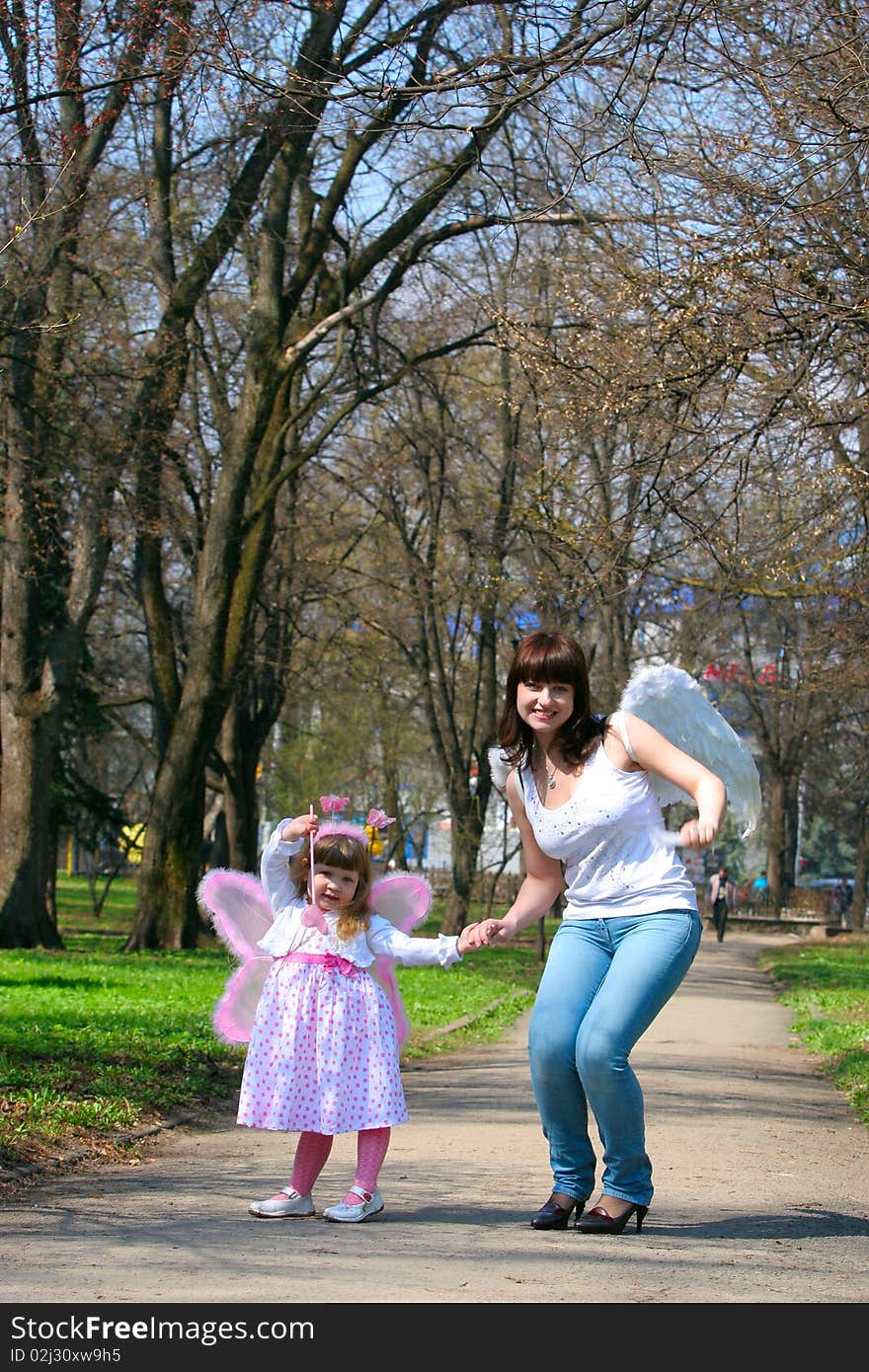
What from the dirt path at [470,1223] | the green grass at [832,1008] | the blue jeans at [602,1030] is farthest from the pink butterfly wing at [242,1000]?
the green grass at [832,1008]

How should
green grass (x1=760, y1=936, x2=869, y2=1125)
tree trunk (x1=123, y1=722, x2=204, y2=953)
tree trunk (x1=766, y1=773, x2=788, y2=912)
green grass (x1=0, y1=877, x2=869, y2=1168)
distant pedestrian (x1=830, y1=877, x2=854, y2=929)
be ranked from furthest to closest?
distant pedestrian (x1=830, y1=877, x2=854, y2=929) < tree trunk (x1=766, y1=773, x2=788, y2=912) < tree trunk (x1=123, y1=722, x2=204, y2=953) < green grass (x1=760, y1=936, x2=869, y2=1125) < green grass (x1=0, y1=877, x2=869, y2=1168)

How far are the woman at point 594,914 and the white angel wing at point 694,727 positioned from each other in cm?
21

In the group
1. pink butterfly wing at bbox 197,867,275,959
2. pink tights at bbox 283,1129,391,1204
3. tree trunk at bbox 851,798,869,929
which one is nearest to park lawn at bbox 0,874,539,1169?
pink butterfly wing at bbox 197,867,275,959

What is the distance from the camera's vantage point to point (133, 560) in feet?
95.1

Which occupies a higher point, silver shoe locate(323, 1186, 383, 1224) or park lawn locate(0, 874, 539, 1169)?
silver shoe locate(323, 1186, 383, 1224)

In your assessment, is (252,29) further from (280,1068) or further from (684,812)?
(684,812)

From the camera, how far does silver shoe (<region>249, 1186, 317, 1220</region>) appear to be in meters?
6.10

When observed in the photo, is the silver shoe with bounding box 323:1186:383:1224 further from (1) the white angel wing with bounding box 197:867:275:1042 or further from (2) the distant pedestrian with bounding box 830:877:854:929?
(2) the distant pedestrian with bounding box 830:877:854:929

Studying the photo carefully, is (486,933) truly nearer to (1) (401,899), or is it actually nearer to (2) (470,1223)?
(1) (401,899)

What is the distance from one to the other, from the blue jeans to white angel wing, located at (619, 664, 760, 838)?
0.58 meters

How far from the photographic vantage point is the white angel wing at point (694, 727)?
6.20 metres

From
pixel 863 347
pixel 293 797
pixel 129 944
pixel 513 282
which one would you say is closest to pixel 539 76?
pixel 863 347

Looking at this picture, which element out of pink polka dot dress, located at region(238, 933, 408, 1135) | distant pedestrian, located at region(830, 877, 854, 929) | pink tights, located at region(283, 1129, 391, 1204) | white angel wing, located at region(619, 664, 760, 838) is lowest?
distant pedestrian, located at region(830, 877, 854, 929)

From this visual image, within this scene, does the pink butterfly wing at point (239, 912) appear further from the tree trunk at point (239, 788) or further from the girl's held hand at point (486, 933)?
the tree trunk at point (239, 788)
